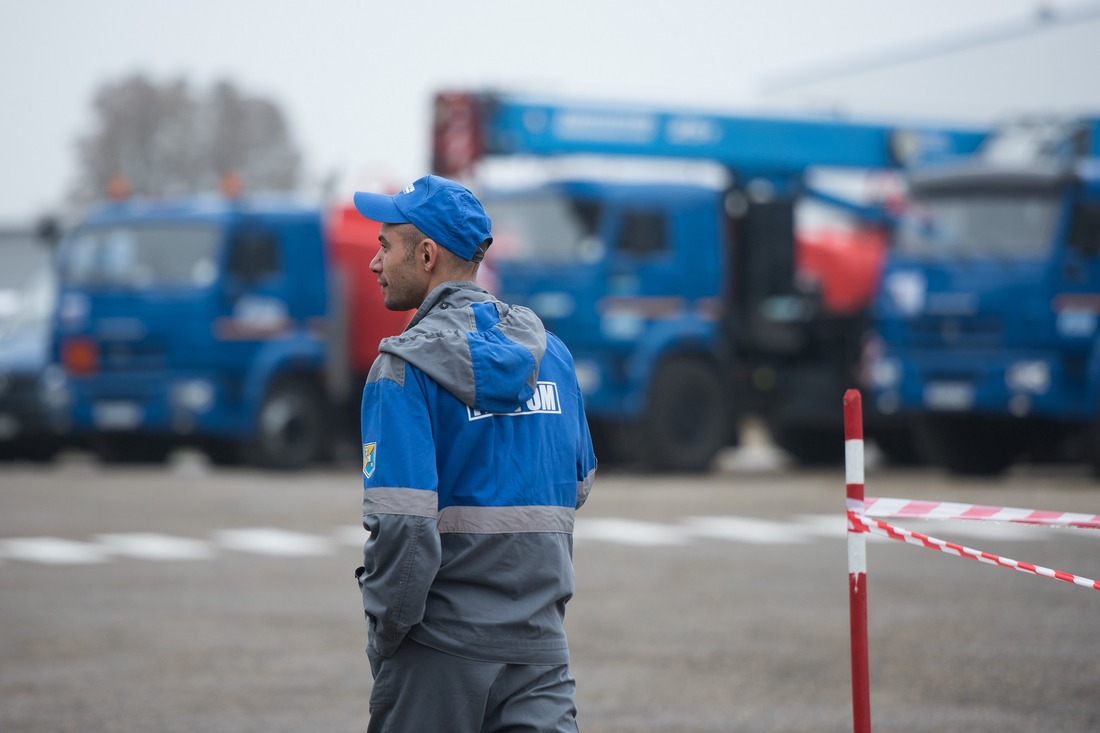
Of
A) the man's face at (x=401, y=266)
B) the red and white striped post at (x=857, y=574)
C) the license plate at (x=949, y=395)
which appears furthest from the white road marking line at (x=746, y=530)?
the man's face at (x=401, y=266)

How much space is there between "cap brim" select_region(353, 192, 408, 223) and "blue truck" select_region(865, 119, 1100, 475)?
14387 mm

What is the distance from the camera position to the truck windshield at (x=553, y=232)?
19.0 metres

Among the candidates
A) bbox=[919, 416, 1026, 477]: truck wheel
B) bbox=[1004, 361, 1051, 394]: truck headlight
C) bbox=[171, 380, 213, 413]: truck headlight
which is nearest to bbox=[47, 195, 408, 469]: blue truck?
bbox=[171, 380, 213, 413]: truck headlight

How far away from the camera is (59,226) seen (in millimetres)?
21562

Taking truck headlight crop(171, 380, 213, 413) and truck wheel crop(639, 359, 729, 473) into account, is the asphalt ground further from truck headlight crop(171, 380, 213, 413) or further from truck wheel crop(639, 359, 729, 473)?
truck wheel crop(639, 359, 729, 473)

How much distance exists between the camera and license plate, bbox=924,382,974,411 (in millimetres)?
17828

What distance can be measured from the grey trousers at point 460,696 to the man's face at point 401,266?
749 millimetres

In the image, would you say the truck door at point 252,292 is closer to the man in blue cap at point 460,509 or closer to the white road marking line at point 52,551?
the white road marking line at point 52,551

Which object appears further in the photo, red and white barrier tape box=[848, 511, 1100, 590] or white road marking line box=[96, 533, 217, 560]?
white road marking line box=[96, 533, 217, 560]

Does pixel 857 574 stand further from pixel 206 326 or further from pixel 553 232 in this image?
pixel 206 326

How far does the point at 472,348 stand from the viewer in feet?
12.2

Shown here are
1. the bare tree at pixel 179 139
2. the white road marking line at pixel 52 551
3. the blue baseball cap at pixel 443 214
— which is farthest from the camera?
the bare tree at pixel 179 139

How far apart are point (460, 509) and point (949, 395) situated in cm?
1481

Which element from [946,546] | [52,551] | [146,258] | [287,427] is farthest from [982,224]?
[946,546]
